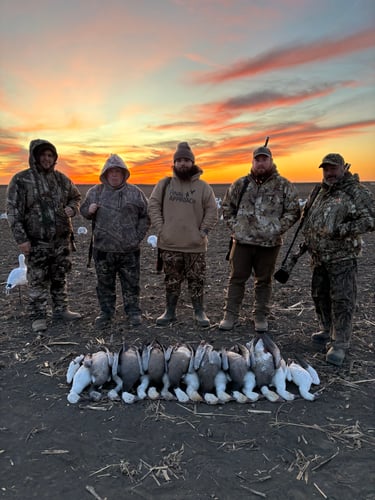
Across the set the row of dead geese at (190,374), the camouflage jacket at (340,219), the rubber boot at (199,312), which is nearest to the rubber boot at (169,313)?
the rubber boot at (199,312)

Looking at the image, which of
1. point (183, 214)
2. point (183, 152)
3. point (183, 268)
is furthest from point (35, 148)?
point (183, 268)

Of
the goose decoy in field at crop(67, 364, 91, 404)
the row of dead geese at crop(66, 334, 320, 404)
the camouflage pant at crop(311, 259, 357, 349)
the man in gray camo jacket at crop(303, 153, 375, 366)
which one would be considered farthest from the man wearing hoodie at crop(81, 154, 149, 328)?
the camouflage pant at crop(311, 259, 357, 349)

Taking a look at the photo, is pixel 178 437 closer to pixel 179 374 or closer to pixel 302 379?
pixel 179 374

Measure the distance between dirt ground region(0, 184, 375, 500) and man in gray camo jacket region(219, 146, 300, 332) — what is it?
3.56 feet

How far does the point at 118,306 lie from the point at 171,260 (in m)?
1.85

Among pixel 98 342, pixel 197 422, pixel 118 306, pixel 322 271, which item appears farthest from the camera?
pixel 118 306

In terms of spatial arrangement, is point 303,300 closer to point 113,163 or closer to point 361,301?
Answer: point 361,301

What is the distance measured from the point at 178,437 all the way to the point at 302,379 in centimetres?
162

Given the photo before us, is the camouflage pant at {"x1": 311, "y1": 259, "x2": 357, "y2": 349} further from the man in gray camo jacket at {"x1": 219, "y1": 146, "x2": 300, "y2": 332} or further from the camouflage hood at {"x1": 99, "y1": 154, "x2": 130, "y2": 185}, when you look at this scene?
the camouflage hood at {"x1": 99, "y1": 154, "x2": 130, "y2": 185}

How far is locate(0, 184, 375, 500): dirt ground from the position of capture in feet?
10.1

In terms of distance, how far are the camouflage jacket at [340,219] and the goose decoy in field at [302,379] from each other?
4.64ft

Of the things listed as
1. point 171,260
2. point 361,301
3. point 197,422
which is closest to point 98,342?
point 171,260

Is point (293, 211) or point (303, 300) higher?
point (293, 211)

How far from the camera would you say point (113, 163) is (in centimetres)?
559
